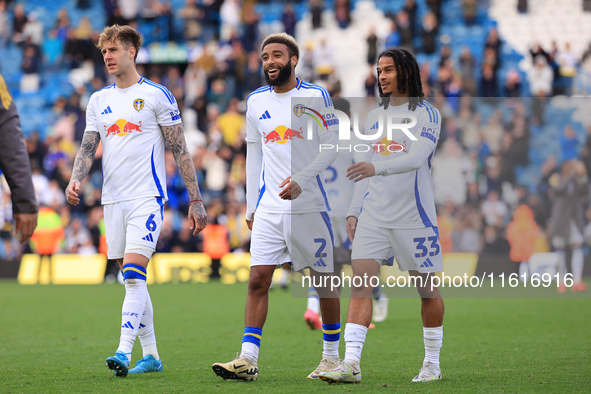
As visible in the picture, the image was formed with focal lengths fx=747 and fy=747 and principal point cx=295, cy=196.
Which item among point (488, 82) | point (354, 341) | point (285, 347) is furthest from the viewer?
point (488, 82)

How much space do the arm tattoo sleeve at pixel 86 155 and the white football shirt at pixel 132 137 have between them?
0.28 feet

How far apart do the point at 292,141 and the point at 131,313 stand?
1.74 meters

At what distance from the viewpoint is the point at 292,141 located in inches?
214

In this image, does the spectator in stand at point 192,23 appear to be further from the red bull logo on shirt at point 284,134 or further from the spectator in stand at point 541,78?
the red bull logo on shirt at point 284,134

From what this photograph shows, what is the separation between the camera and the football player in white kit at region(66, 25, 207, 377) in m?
5.69

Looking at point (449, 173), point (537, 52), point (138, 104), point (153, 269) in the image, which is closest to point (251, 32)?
point (449, 173)

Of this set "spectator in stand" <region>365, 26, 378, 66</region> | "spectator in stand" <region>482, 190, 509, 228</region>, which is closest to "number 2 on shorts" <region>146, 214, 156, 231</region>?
"spectator in stand" <region>482, 190, 509, 228</region>

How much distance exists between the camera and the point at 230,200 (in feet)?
61.0

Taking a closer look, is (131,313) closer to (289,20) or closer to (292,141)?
(292,141)

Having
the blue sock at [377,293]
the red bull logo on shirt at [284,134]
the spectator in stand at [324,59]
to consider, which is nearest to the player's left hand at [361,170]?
the red bull logo on shirt at [284,134]

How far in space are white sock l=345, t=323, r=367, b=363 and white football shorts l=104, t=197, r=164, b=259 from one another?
1.69 meters

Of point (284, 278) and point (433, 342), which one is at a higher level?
point (433, 342)

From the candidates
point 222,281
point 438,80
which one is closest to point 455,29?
point 438,80

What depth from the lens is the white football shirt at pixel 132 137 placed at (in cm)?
579
